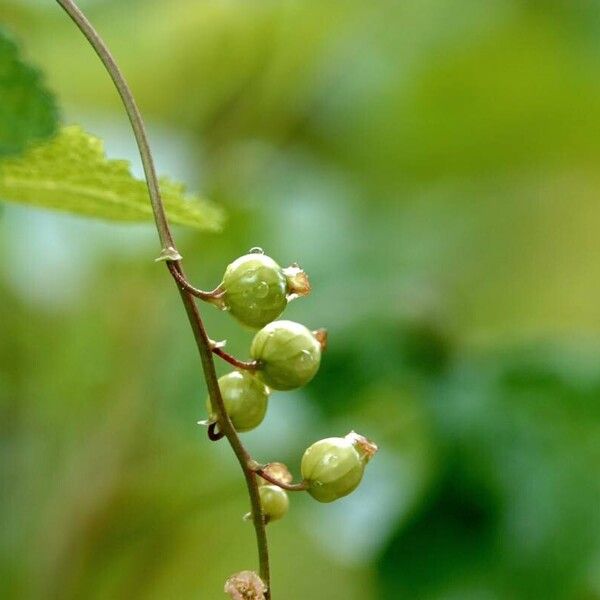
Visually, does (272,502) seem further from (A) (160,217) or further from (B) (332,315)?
(B) (332,315)

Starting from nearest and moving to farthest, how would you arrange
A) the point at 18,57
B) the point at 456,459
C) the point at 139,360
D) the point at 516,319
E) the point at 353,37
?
the point at 18,57 < the point at 456,459 < the point at 139,360 < the point at 353,37 < the point at 516,319

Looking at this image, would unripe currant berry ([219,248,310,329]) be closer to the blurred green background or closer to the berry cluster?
the berry cluster

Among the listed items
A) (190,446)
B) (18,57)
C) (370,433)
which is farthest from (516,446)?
(18,57)

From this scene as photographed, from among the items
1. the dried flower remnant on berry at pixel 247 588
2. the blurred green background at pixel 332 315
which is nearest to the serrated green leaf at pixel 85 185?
the dried flower remnant on berry at pixel 247 588

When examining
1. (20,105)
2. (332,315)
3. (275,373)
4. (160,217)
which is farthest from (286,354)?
(332,315)

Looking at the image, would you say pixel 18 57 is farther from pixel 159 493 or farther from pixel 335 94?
pixel 335 94

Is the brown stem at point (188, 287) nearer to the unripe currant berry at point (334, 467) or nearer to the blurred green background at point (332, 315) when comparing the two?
the unripe currant berry at point (334, 467)
